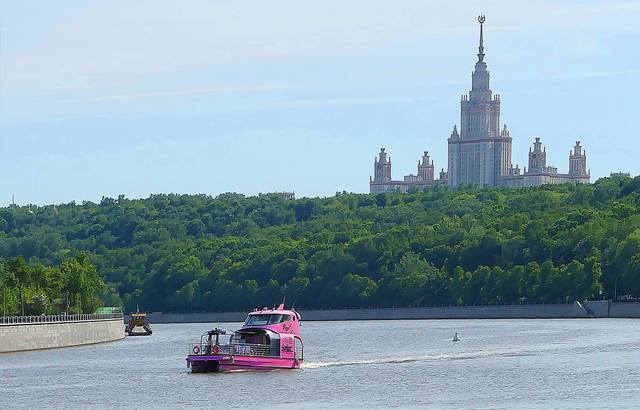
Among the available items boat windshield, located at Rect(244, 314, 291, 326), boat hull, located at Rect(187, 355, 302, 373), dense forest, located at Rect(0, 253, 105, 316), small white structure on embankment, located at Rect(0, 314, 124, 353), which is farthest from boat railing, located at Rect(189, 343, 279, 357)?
dense forest, located at Rect(0, 253, 105, 316)

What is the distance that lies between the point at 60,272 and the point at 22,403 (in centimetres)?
8931

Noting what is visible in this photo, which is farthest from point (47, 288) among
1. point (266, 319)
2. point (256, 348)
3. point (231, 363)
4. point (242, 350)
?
point (231, 363)

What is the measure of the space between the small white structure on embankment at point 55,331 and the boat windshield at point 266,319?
1277 inches

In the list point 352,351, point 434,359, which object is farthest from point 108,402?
point 352,351

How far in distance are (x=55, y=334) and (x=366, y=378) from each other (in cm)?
5158

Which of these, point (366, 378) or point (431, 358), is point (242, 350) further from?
point (431, 358)

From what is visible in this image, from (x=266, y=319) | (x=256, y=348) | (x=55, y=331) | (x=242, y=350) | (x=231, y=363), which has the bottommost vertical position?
(x=231, y=363)

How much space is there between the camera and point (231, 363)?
11169cm

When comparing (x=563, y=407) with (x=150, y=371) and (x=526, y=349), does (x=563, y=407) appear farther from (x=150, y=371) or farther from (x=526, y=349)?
(x=526, y=349)

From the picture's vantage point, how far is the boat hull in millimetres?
111688

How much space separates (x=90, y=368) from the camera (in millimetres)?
127312

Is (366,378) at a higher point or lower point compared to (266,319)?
lower

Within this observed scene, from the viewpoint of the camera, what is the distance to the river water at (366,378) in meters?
96.8

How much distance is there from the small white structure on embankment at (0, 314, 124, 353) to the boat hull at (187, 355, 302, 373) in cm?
3281
